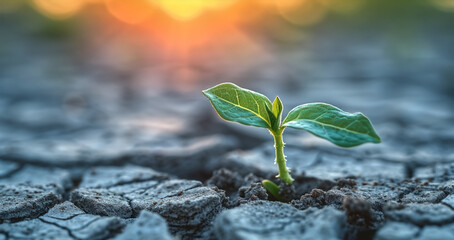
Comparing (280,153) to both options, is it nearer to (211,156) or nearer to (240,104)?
(240,104)

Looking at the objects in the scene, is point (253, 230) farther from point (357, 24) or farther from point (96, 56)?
point (357, 24)

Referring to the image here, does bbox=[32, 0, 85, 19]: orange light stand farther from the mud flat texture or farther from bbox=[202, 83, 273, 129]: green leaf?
bbox=[202, 83, 273, 129]: green leaf

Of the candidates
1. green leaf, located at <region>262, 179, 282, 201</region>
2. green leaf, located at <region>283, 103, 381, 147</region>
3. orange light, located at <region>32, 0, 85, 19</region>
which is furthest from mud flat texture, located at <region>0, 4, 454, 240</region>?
orange light, located at <region>32, 0, 85, 19</region>

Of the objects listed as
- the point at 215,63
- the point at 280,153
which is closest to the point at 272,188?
the point at 280,153

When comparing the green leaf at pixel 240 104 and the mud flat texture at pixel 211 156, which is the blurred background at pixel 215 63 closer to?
the mud flat texture at pixel 211 156

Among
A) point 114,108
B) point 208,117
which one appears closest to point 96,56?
point 114,108
